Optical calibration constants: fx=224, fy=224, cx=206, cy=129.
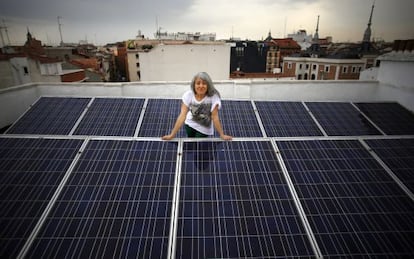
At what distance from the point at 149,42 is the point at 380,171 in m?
53.1

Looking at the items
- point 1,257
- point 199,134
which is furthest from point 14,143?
point 199,134

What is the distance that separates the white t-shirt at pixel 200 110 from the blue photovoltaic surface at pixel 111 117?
10.1 ft

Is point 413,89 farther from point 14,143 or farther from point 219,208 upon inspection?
point 14,143

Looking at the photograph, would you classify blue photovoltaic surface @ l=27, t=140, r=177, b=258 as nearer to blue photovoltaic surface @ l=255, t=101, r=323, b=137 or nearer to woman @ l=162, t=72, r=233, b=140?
woman @ l=162, t=72, r=233, b=140

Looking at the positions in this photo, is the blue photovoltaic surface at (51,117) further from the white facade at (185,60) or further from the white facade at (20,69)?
the white facade at (20,69)

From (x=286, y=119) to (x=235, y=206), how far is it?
5.21 metres

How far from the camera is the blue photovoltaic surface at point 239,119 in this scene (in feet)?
23.1

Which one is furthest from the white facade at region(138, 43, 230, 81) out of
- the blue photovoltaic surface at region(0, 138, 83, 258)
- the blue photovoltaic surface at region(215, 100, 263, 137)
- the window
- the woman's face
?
the window

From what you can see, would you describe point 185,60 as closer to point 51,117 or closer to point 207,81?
point 51,117

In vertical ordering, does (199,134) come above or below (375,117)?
above

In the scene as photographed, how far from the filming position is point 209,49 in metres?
23.6

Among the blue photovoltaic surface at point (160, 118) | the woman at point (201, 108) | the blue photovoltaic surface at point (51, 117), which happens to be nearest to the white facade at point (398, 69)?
the woman at point (201, 108)

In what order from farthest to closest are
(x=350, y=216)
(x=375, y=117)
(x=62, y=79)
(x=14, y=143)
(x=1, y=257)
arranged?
(x=62, y=79) < (x=375, y=117) < (x=14, y=143) < (x=350, y=216) < (x=1, y=257)

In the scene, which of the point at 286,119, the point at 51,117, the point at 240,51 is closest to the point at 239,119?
the point at 286,119
